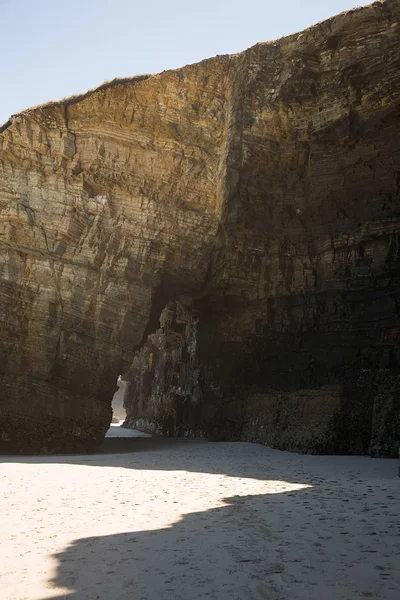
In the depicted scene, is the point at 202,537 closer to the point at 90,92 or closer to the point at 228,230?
the point at 228,230

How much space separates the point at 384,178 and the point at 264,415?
862cm

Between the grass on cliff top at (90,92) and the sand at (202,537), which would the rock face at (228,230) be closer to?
the grass on cliff top at (90,92)

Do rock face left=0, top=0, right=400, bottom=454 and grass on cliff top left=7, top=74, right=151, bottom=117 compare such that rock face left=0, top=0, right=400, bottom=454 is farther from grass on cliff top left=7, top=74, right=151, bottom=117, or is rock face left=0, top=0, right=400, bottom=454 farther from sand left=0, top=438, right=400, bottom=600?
sand left=0, top=438, right=400, bottom=600

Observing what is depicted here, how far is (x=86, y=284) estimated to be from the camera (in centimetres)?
1841

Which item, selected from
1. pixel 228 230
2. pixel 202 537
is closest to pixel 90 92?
pixel 228 230

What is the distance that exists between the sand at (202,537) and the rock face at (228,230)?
23.2 feet

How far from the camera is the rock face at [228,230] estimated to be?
1670 centimetres

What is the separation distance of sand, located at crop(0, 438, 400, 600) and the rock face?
7.08 meters

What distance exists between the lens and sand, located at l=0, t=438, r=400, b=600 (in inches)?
154

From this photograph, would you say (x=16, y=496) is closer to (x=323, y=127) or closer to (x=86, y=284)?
(x=86, y=284)

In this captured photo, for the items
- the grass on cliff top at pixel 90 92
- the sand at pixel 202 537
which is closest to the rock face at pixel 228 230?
the grass on cliff top at pixel 90 92

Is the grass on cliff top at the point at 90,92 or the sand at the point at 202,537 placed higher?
the grass on cliff top at the point at 90,92

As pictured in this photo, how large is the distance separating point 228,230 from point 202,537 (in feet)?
50.8

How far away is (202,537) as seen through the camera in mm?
5316
